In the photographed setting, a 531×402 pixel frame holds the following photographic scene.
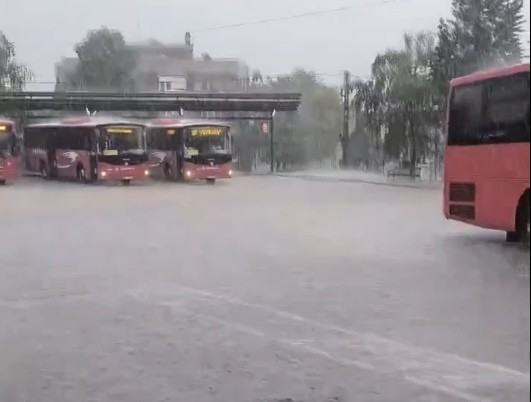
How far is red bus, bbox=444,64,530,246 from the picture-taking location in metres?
0.55

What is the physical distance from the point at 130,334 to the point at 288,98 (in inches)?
29.2

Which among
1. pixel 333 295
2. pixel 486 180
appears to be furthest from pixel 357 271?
pixel 486 180

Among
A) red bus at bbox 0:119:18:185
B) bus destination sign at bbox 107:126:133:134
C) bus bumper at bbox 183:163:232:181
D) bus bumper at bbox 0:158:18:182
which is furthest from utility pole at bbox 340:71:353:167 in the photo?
bus bumper at bbox 0:158:18:182

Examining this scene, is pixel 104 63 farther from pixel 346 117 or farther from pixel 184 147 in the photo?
pixel 346 117

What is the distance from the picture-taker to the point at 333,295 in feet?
4.35

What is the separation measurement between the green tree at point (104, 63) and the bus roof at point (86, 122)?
8 centimetres

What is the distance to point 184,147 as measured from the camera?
1259 millimetres

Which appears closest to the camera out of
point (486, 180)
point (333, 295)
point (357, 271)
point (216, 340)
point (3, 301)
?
point (486, 180)

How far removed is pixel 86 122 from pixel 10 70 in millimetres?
151

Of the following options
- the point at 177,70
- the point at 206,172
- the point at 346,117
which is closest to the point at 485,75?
the point at 346,117

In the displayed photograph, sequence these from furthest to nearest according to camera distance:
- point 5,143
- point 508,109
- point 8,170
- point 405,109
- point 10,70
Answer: point 8,170
point 5,143
point 10,70
point 405,109
point 508,109

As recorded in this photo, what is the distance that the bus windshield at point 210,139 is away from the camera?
123 centimetres

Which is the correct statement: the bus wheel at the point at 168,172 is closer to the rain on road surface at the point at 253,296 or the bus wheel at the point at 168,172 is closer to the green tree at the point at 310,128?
the rain on road surface at the point at 253,296

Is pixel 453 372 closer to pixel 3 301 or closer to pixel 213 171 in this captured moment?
pixel 213 171
